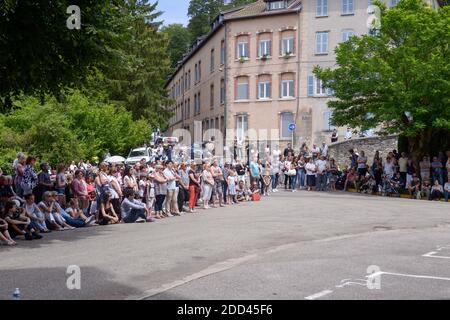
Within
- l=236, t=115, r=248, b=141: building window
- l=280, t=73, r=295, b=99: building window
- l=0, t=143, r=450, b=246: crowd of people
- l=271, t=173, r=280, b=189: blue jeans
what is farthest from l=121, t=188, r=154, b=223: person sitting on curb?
l=236, t=115, r=248, b=141: building window

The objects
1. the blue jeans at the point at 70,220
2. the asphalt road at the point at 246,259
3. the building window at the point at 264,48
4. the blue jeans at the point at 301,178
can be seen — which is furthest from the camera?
the building window at the point at 264,48

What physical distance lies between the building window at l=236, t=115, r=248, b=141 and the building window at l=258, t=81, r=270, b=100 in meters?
2.32

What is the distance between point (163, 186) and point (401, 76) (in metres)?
13.3

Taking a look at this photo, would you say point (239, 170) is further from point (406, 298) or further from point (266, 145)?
point (266, 145)

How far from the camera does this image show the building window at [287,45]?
4859 cm

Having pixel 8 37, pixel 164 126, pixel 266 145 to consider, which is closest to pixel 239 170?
pixel 8 37

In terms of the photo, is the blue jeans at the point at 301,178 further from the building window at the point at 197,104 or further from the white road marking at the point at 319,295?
the building window at the point at 197,104

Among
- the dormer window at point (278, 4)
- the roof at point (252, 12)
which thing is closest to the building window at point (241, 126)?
the roof at point (252, 12)

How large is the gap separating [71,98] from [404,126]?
63.2 ft

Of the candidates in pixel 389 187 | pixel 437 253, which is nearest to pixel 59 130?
pixel 389 187

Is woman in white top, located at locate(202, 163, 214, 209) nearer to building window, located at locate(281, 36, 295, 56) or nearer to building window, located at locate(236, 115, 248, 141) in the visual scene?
building window, located at locate(236, 115, 248, 141)

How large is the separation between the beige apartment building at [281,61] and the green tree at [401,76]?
17498mm

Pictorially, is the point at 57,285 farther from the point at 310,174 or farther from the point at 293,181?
the point at 310,174

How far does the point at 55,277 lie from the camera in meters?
9.17
